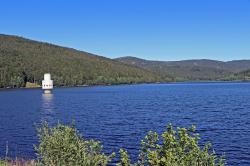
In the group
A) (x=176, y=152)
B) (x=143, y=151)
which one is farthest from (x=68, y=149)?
(x=176, y=152)

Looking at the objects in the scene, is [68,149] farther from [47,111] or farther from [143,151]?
[47,111]

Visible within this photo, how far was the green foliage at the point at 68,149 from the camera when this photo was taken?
17766mm

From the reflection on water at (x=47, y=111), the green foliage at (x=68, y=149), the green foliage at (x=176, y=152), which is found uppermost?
the green foliage at (x=176, y=152)

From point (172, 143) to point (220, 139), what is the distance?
140 feet

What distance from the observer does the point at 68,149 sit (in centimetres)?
1906

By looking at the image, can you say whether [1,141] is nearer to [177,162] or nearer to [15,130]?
[15,130]

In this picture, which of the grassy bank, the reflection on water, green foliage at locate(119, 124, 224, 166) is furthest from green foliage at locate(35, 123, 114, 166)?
the reflection on water

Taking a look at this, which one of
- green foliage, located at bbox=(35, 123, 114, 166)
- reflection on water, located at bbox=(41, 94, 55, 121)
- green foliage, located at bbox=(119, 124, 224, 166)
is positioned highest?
green foliage, located at bbox=(119, 124, 224, 166)

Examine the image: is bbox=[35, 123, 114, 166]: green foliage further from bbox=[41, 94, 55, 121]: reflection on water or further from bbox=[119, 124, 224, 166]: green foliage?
bbox=[41, 94, 55, 121]: reflection on water

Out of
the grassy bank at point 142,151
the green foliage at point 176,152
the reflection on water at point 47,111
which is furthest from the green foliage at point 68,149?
the reflection on water at point 47,111

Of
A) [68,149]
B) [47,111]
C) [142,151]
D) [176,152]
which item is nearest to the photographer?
[176,152]

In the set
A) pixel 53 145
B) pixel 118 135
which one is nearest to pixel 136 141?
pixel 118 135

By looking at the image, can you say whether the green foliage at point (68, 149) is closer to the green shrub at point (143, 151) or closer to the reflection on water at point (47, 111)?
the green shrub at point (143, 151)

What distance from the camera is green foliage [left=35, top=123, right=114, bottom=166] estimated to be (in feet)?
58.3
